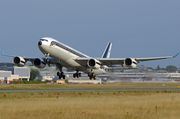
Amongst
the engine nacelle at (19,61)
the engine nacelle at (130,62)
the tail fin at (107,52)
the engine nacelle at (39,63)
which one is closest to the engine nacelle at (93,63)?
the engine nacelle at (130,62)

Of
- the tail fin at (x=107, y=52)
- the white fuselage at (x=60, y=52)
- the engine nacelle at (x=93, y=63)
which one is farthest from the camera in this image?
the tail fin at (x=107, y=52)

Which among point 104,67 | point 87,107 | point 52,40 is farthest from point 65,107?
point 104,67

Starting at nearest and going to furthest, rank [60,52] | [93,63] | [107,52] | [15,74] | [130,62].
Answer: [60,52] < [130,62] < [93,63] < [107,52] < [15,74]

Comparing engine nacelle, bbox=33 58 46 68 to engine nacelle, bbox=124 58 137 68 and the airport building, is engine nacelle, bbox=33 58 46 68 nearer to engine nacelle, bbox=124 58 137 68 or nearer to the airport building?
engine nacelle, bbox=124 58 137 68

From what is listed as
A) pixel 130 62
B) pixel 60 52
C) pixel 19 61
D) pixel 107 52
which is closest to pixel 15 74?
pixel 107 52

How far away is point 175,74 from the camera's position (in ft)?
294

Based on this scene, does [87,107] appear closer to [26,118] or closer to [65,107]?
[65,107]

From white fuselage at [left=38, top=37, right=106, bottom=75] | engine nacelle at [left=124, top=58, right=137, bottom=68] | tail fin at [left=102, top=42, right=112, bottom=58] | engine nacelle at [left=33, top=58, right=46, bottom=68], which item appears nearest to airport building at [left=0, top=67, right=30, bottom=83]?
tail fin at [left=102, top=42, right=112, bottom=58]

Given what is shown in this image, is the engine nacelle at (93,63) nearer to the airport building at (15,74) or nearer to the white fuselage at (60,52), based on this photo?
the white fuselage at (60,52)

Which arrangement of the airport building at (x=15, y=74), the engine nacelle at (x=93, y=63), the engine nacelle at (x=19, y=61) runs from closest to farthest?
1. the engine nacelle at (x=93, y=63)
2. the engine nacelle at (x=19, y=61)
3. the airport building at (x=15, y=74)

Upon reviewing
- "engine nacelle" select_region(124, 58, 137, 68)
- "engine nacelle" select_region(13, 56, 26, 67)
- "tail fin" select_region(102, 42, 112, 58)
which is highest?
"tail fin" select_region(102, 42, 112, 58)

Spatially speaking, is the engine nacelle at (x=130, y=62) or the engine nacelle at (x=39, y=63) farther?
the engine nacelle at (x=39, y=63)

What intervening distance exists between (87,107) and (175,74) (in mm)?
71456

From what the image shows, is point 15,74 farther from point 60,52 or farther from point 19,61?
point 60,52
